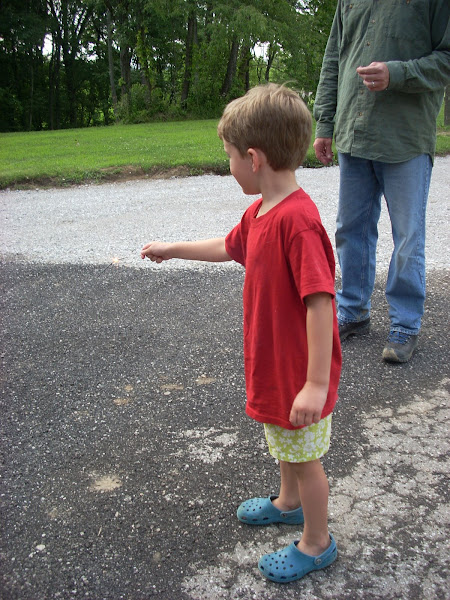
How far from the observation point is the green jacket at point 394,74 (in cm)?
312

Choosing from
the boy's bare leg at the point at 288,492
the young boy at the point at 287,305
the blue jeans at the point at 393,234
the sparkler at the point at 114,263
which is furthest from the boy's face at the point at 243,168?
the sparkler at the point at 114,263

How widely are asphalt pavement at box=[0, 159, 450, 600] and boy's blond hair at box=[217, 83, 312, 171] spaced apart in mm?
1281

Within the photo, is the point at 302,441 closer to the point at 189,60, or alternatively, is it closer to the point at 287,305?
the point at 287,305

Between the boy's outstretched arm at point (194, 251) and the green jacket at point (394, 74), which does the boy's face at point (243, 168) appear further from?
the green jacket at point (394, 74)

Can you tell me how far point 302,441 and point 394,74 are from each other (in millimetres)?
2142

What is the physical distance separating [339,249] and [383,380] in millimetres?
915

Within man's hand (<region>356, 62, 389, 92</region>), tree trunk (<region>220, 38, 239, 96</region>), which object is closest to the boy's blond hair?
man's hand (<region>356, 62, 389, 92</region>)

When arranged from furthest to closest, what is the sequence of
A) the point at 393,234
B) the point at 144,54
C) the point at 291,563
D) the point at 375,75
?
the point at 144,54
the point at 393,234
the point at 375,75
the point at 291,563

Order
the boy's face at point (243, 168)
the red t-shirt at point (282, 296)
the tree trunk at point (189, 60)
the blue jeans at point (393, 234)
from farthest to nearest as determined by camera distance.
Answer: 1. the tree trunk at point (189, 60)
2. the blue jeans at point (393, 234)
3. the boy's face at point (243, 168)
4. the red t-shirt at point (282, 296)

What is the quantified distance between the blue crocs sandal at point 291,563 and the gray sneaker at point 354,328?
1836mm

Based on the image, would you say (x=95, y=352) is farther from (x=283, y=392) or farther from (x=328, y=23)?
(x=328, y=23)

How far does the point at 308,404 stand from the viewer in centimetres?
163

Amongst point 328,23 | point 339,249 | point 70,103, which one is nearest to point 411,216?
point 339,249

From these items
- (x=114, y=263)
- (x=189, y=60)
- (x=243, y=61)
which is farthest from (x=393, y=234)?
(x=243, y=61)
